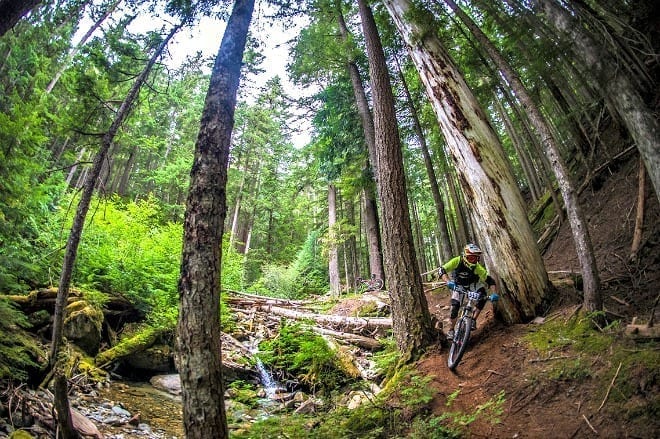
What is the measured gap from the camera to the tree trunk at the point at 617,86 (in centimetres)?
434

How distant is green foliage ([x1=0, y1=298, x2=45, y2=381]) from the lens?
190 inches

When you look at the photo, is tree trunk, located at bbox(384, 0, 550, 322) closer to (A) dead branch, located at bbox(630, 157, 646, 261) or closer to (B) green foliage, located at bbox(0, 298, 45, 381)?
(A) dead branch, located at bbox(630, 157, 646, 261)

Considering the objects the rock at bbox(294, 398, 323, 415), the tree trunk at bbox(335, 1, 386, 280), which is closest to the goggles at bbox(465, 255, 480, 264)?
the rock at bbox(294, 398, 323, 415)

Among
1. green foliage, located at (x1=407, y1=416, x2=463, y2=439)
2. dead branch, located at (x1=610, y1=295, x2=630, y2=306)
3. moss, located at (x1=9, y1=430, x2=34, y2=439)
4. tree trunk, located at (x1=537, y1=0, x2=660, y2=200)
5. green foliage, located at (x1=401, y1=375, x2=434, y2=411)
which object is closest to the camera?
green foliage, located at (x1=407, y1=416, x2=463, y2=439)

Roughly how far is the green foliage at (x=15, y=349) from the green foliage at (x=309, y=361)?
3.98 meters

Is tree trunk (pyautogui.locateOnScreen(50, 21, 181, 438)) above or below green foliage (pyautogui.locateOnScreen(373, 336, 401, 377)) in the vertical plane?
above

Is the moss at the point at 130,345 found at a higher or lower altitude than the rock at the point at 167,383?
higher

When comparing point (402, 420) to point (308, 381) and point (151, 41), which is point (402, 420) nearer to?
point (308, 381)

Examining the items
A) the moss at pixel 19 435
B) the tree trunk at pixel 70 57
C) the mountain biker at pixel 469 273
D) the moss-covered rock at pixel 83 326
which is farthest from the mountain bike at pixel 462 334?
the tree trunk at pixel 70 57

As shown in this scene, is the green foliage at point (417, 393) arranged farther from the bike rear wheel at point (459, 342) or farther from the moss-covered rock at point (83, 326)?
the moss-covered rock at point (83, 326)

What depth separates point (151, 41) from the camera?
6.28 meters

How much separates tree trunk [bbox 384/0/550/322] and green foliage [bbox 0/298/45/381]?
7.35 metres

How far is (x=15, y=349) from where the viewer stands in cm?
511

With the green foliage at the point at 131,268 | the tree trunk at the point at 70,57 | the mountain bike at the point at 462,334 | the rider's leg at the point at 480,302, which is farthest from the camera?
the tree trunk at the point at 70,57
